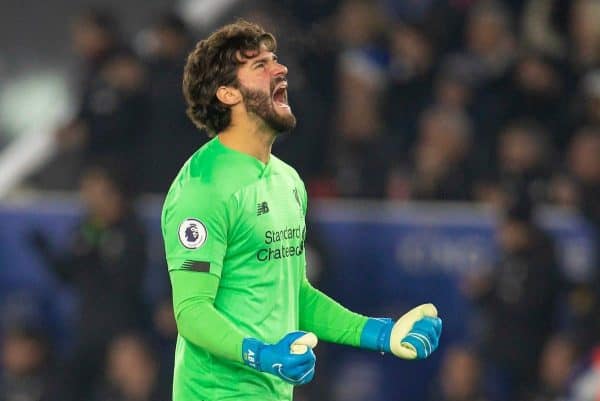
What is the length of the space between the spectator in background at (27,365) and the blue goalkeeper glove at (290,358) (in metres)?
5.02

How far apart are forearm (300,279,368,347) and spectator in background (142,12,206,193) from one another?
3790mm

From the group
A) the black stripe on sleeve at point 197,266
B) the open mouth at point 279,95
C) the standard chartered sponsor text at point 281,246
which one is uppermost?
the open mouth at point 279,95

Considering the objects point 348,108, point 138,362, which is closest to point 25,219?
point 138,362

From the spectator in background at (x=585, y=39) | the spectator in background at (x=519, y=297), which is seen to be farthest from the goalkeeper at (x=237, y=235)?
the spectator in background at (x=585, y=39)

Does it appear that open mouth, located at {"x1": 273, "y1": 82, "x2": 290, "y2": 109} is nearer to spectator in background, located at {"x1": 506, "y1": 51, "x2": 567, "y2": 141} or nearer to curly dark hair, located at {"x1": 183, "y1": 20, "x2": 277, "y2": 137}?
curly dark hair, located at {"x1": 183, "y1": 20, "x2": 277, "y2": 137}

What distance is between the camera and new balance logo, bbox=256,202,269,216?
379cm

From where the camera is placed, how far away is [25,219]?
28.3 feet

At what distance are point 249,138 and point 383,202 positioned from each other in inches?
165

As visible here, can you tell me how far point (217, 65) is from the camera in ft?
12.6

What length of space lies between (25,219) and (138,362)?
4.05 feet

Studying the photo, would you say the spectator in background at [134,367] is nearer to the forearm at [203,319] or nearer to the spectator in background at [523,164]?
the spectator in background at [523,164]

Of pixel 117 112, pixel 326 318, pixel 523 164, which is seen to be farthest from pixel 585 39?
pixel 326 318

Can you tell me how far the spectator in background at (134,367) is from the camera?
26.1 ft

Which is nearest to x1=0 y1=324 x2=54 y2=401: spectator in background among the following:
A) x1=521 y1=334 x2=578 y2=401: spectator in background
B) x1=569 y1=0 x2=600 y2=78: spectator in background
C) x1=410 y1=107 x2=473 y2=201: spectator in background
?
x1=410 y1=107 x2=473 y2=201: spectator in background
